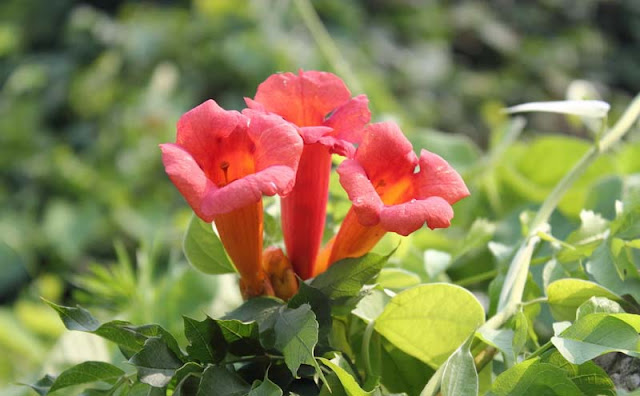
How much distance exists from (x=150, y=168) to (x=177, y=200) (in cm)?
7

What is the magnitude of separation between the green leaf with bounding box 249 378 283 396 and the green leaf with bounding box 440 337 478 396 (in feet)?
0.21

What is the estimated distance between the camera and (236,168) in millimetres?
334

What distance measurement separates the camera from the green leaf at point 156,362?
0.30 metres

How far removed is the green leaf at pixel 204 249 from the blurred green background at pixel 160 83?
51 cm

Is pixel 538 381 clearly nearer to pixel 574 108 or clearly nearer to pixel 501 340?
pixel 501 340

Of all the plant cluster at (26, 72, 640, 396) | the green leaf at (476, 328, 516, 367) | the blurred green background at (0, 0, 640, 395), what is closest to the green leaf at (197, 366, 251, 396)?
the plant cluster at (26, 72, 640, 396)

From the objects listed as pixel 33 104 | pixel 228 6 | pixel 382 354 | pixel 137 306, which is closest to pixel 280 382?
pixel 382 354

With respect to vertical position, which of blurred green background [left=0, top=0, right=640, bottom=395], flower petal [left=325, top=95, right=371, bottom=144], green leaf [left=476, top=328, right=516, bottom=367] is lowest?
blurred green background [left=0, top=0, right=640, bottom=395]

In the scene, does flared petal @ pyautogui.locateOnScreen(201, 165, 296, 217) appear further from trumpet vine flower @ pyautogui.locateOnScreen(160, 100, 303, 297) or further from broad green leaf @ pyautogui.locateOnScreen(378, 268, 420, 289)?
broad green leaf @ pyautogui.locateOnScreen(378, 268, 420, 289)

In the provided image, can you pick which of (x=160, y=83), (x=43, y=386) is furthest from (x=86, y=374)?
(x=160, y=83)

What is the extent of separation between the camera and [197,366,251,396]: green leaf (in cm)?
30

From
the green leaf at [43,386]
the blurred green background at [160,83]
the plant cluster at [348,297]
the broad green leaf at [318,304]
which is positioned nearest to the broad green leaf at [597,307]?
the plant cluster at [348,297]

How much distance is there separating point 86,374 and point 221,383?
0.07 m

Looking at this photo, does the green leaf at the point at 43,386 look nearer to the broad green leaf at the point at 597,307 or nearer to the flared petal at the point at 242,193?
the flared petal at the point at 242,193
